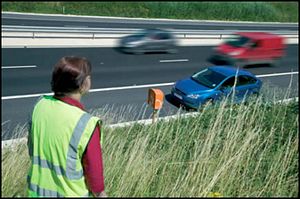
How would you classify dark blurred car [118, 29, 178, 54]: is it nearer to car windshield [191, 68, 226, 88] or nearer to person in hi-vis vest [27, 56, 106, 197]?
car windshield [191, 68, 226, 88]

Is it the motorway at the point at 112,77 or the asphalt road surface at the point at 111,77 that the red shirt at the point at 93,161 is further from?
the asphalt road surface at the point at 111,77

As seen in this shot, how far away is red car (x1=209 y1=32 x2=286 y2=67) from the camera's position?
2030 cm

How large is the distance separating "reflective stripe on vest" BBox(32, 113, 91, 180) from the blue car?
1008 cm

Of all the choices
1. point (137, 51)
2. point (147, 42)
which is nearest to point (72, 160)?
point (137, 51)

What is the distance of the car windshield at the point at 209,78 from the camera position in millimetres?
13364

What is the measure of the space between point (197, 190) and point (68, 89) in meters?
1.46

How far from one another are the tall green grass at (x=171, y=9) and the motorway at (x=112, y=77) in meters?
18.6

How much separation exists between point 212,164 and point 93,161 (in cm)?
159

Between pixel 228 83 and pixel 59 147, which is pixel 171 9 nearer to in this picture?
pixel 228 83

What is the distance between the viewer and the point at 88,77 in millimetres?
2830

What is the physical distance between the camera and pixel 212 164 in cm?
402

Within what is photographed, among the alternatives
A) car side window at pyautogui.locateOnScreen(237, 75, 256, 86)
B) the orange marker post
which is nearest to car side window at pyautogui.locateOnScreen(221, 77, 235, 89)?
car side window at pyautogui.locateOnScreen(237, 75, 256, 86)

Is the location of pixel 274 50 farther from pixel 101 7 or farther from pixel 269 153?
pixel 101 7

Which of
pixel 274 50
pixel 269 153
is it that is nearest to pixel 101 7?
pixel 274 50
